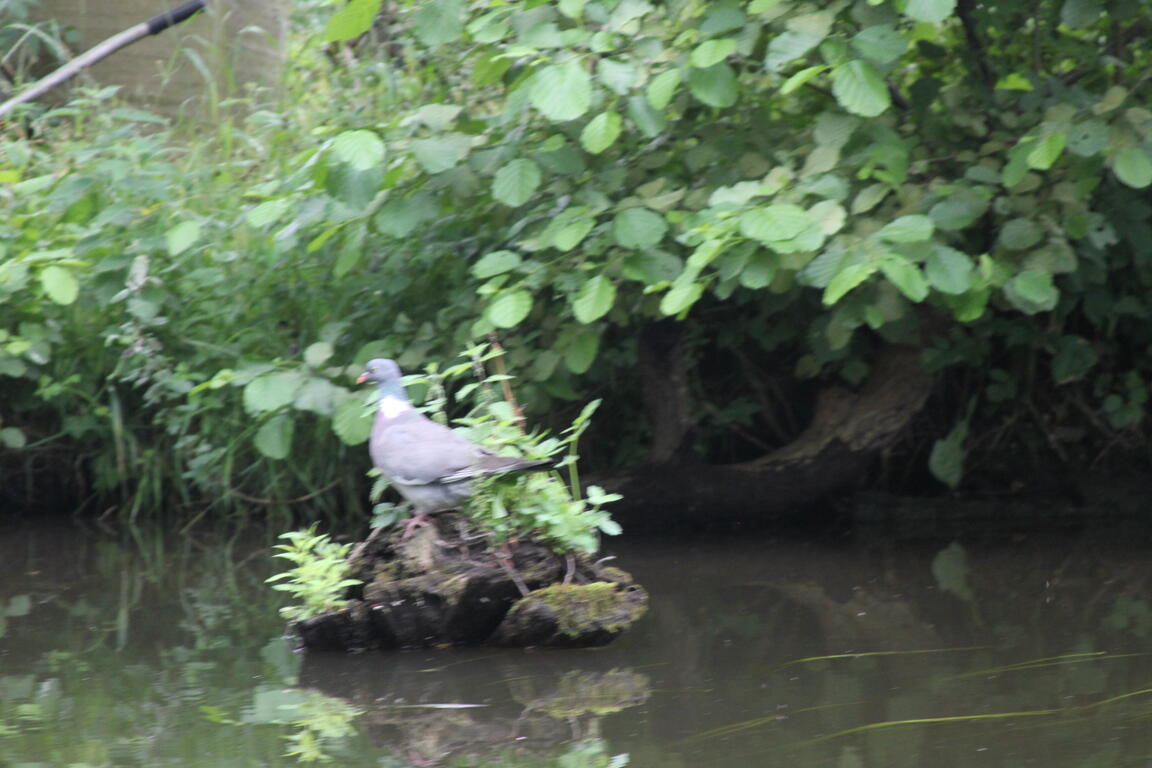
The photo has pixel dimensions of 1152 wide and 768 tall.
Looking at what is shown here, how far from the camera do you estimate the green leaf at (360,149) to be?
3.70 meters

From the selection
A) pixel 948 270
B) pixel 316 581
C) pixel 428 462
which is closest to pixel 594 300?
pixel 428 462

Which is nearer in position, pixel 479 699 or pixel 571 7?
pixel 479 699

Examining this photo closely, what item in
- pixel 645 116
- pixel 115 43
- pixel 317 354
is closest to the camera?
pixel 645 116

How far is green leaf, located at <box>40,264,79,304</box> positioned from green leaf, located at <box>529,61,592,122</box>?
6.55ft

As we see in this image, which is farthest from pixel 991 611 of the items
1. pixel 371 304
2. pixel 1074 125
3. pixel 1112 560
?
pixel 371 304

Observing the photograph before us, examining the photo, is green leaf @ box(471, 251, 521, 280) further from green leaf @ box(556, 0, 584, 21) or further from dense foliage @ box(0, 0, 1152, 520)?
green leaf @ box(556, 0, 584, 21)

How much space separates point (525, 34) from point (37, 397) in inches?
109

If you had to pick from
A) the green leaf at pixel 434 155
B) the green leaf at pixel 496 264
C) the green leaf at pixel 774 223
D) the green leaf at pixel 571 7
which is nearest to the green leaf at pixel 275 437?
the green leaf at pixel 496 264

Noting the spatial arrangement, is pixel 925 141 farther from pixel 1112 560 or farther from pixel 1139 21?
pixel 1112 560

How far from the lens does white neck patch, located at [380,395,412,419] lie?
3.78 metres

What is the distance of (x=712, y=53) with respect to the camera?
3557 mm

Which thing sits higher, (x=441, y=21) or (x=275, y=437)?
(x=441, y=21)

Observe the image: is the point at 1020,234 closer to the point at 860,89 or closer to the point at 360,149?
the point at 860,89

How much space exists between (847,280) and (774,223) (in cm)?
25
